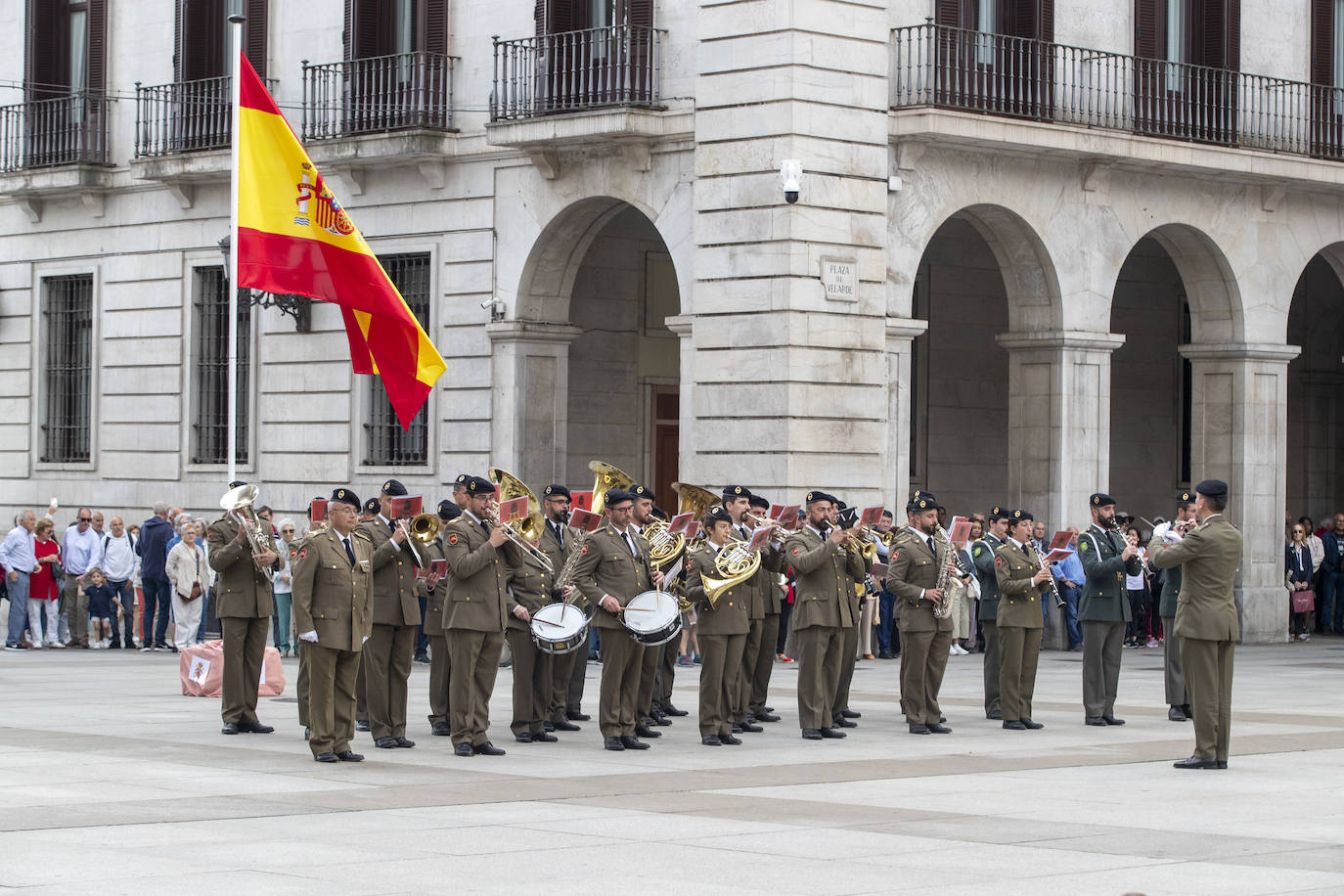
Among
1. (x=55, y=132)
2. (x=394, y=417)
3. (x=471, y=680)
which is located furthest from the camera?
(x=55, y=132)

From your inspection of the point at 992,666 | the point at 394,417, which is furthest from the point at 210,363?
the point at 992,666

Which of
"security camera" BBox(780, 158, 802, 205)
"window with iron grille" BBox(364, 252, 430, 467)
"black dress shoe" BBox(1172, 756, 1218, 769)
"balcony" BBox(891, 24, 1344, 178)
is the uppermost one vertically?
"balcony" BBox(891, 24, 1344, 178)

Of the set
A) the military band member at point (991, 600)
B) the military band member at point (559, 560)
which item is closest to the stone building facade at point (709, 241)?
the military band member at point (991, 600)

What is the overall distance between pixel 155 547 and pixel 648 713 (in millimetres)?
10678

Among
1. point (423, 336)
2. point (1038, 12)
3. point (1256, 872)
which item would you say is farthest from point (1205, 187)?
point (1256, 872)

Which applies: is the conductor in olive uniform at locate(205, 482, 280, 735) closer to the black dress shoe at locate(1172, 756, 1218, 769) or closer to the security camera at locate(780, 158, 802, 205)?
the black dress shoe at locate(1172, 756, 1218, 769)

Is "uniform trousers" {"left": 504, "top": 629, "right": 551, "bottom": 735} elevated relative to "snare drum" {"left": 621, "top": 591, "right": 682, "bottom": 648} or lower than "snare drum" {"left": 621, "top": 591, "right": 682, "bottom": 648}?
lower

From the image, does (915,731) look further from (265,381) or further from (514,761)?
(265,381)

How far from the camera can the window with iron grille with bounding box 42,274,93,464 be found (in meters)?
30.4

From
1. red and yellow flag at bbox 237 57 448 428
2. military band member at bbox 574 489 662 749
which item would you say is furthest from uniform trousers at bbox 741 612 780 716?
red and yellow flag at bbox 237 57 448 428

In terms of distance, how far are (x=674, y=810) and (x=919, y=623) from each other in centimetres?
510

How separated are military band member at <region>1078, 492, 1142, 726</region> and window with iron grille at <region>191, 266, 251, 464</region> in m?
14.6

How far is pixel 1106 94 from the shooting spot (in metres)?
25.8

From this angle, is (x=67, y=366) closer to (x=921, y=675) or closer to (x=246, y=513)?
(x=246, y=513)
